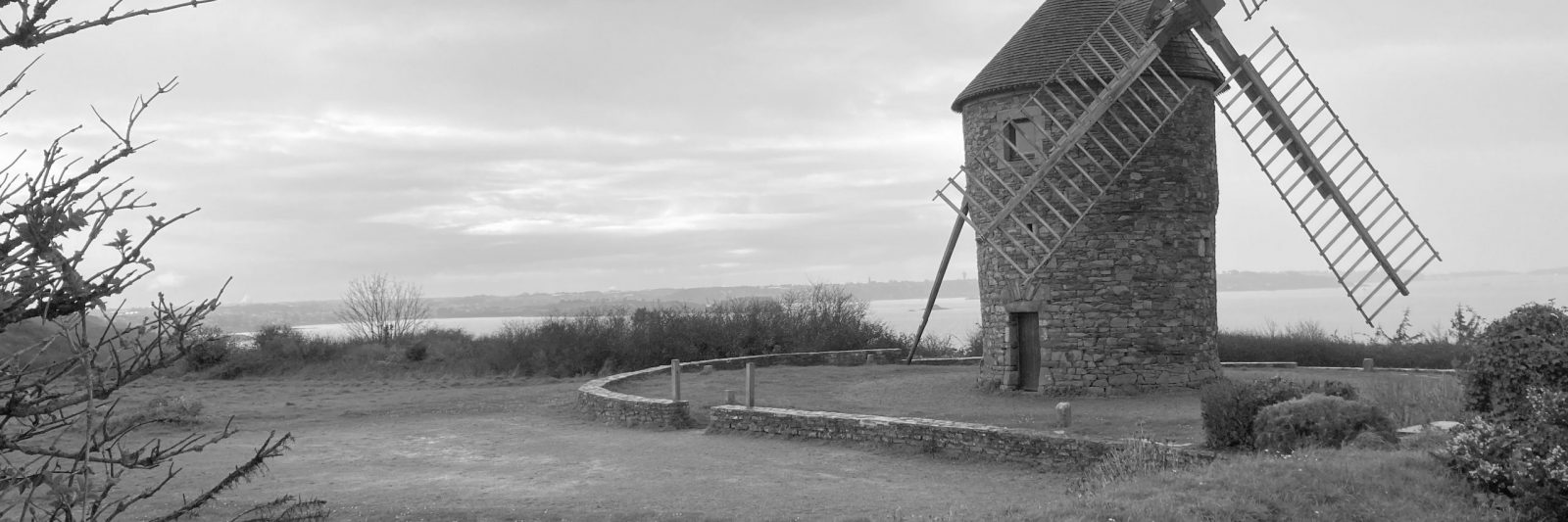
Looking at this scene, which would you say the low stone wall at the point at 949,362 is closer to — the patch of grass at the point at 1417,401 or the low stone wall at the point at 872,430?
the low stone wall at the point at 872,430

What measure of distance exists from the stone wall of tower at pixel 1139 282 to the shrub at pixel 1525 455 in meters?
8.48

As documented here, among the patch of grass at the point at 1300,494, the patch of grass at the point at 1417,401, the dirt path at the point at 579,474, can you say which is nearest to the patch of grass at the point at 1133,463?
the dirt path at the point at 579,474

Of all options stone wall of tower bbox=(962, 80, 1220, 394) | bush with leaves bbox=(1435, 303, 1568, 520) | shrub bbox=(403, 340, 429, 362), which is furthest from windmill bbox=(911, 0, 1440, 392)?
shrub bbox=(403, 340, 429, 362)

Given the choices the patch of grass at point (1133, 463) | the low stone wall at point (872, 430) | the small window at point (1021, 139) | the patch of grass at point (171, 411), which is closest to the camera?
the patch of grass at point (1133, 463)

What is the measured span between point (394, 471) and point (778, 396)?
328 inches

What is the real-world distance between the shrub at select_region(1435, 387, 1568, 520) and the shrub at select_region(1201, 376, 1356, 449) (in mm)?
2312

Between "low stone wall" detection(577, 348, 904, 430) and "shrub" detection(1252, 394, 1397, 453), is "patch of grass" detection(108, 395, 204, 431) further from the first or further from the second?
"shrub" detection(1252, 394, 1397, 453)

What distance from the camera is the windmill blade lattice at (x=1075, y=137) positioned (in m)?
17.0

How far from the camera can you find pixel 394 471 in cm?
1314

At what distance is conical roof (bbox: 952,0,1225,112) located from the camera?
58.4 ft

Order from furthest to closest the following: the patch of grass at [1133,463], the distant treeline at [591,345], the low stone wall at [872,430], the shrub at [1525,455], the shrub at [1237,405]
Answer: the distant treeline at [591,345] → the low stone wall at [872,430] → the shrub at [1237,405] → the patch of grass at [1133,463] → the shrub at [1525,455]

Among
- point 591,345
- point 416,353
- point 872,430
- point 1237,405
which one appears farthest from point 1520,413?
point 416,353

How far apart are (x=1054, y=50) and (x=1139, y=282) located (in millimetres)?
Result: 4430

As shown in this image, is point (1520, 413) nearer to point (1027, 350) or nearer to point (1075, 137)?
point (1075, 137)
